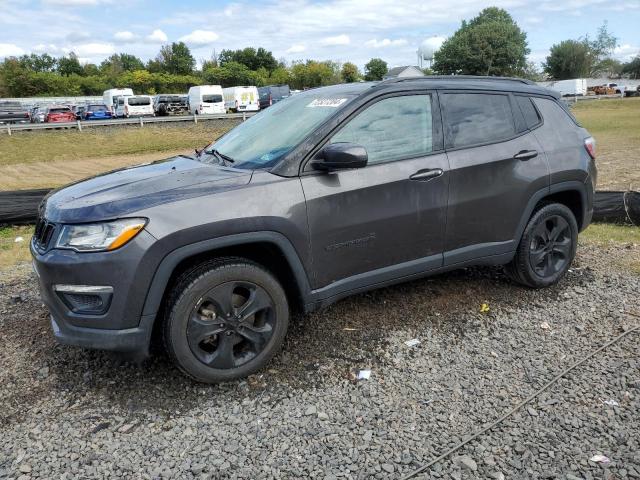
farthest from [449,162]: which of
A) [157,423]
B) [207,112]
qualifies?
[207,112]

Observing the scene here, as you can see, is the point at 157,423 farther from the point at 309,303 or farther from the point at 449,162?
the point at 449,162

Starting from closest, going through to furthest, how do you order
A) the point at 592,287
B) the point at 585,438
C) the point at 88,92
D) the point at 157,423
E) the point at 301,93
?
the point at 585,438, the point at 157,423, the point at 301,93, the point at 592,287, the point at 88,92

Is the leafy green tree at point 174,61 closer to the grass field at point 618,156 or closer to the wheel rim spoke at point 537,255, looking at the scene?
the grass field at point 618,156

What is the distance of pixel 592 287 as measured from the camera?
185 inches

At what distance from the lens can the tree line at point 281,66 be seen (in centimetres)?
7549

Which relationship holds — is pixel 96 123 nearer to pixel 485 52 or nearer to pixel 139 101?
pixel 139 101

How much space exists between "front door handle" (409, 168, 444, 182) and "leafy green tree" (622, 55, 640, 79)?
369 feet

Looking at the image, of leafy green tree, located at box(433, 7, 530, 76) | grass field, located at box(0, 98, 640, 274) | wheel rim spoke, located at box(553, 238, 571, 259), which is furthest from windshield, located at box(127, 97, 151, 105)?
leafy green tree, located at box(433, 7, 530, 76)

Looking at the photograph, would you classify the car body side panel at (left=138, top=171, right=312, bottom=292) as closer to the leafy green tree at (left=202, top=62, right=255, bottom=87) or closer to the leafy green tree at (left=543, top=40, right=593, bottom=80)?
the leafy green tree at (left=202, top=62, right=255, bottom=87)

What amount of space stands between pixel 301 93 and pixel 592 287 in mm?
3096

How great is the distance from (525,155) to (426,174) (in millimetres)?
1028

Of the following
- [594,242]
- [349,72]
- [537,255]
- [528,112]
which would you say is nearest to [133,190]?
[528,112]

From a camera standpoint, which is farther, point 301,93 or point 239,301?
point 301,93

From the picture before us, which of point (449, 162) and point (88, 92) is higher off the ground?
point (88, 92)
